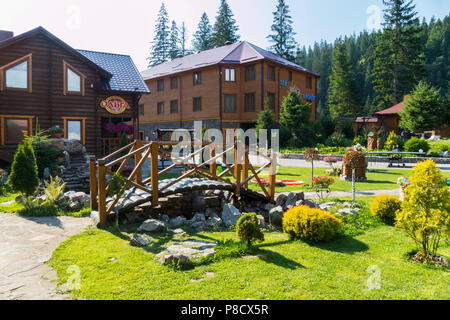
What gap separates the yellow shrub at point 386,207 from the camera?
8430mm

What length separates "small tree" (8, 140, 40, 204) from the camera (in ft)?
30.2

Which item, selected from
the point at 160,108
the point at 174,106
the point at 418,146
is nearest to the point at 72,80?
the point at 174,106

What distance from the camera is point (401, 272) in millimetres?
5207

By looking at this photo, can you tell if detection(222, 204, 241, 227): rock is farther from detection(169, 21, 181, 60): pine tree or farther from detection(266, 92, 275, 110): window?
detection(169, 21, 181, 60): pine tree

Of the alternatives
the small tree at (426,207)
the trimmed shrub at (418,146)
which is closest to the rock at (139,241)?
the small tree at (426,207)

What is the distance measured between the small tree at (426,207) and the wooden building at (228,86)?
2617 cm

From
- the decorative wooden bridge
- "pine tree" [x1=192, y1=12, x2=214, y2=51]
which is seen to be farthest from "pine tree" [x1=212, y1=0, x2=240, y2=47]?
the decorative wooden bridge

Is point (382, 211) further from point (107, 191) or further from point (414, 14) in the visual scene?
point (414, 14)

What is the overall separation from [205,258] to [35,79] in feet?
55.0

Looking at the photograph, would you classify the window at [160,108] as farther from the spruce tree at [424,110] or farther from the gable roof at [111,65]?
the spruce tree at [424,110]

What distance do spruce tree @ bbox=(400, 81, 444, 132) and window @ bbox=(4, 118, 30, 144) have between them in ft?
103

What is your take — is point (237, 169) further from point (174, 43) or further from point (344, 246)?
point (174, 43)
